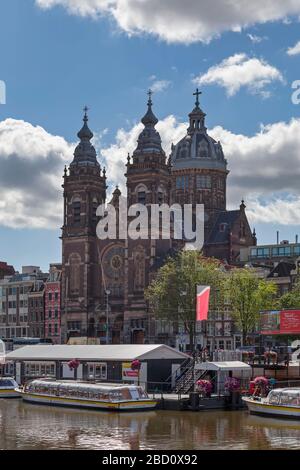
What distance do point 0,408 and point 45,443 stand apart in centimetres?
2336

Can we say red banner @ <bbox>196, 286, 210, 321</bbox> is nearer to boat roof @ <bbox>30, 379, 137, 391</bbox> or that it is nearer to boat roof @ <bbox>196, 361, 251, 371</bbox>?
boat roof @ <bbox>196, 361, 251, 371</bbox>

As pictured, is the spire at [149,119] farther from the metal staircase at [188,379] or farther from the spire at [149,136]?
the metal staircase at [188,379]

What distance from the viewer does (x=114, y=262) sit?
15175cm

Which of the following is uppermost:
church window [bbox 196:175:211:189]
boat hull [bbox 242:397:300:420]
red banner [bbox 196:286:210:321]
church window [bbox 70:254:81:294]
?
church window [bbox 196:175:211:189]

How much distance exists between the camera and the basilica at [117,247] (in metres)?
144

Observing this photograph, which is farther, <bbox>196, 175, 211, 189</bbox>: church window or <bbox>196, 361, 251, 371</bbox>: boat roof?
<bbox>196, 175, 211, 189</bbox>: church window

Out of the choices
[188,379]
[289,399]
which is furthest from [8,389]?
[289,399]

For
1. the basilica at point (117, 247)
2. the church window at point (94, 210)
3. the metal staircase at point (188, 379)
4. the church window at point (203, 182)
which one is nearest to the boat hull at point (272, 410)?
the metal staircase at point (188, 379)

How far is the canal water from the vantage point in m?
50.8

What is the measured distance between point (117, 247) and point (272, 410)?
8998 cm

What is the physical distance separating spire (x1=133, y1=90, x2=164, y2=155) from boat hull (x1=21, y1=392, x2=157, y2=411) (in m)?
77.9

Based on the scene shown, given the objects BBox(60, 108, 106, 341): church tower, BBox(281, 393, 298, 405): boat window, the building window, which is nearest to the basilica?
BBox(60, 108, 106, 341): church tower

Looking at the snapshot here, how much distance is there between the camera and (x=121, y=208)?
153 meters

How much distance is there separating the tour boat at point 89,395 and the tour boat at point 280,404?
27.3ft
